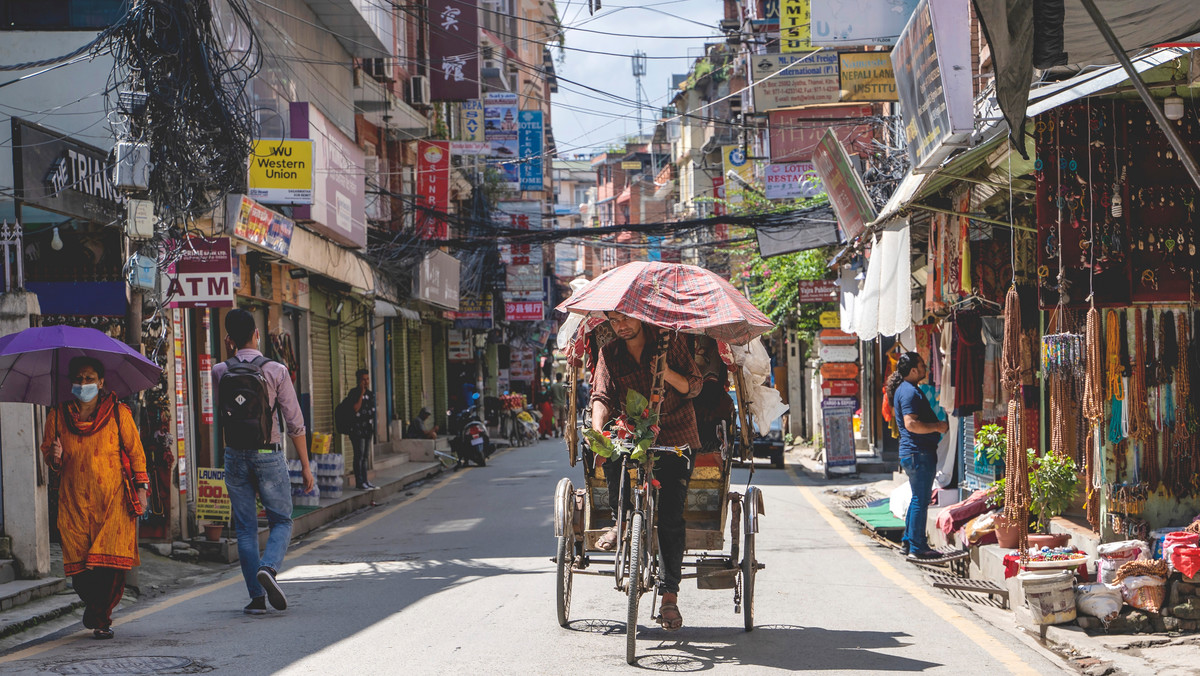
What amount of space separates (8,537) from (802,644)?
648 cm

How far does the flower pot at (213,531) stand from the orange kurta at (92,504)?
4428 millimetres

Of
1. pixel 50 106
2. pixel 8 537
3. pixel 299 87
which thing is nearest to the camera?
pixel 8 537

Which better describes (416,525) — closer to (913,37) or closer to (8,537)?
(8,537)

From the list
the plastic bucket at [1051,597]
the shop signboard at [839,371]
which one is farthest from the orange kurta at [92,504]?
the shop signboard at [839,371]

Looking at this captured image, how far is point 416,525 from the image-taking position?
14.6 metres

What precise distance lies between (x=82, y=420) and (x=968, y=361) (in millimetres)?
8522

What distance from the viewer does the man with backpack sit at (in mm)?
8273

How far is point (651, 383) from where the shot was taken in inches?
283

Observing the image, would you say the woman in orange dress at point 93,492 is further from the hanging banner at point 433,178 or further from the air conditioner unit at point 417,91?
the air conditioner unit at point 417,91

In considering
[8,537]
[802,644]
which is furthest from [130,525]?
[802,644]

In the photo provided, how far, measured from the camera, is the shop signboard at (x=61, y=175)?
1009 cm

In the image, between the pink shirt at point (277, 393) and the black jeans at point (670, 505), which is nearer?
the black jeans at point (670, 505)

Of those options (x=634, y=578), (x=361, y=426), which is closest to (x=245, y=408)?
(x=634, y=578)

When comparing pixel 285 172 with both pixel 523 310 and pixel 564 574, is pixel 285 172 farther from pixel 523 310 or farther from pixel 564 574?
pixel 523 310
